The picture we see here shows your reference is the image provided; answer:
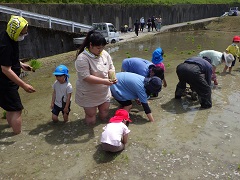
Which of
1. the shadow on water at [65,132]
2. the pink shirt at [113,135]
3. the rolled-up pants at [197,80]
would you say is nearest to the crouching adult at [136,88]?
the shadow on water at [65,132]

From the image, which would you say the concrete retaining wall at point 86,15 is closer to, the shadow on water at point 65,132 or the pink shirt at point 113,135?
the shadow on water at point 65,132

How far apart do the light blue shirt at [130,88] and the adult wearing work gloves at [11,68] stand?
1.96m

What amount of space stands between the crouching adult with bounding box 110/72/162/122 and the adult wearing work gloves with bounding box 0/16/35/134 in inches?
78.0

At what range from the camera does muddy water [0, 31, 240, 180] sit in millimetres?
3801

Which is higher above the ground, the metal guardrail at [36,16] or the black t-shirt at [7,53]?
the metal guardrail at [36,16]

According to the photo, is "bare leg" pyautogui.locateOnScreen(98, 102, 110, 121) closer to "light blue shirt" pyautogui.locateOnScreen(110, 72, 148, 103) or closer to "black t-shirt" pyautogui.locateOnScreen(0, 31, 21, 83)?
"light blue shirt" pyautogui.locateOnScreen(110, 72, 148, 103)

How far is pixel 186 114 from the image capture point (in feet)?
19.5

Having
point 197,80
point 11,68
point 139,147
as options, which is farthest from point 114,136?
point 197,80

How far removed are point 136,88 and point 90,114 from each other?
3.58ft

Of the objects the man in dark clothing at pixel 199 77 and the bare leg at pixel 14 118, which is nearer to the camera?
the bare leg at pixel 14 118

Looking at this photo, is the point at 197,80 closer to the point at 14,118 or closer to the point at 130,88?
the point at 130,88

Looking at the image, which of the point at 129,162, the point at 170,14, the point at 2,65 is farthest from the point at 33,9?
the point at 170,14

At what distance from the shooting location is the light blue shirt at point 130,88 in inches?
203

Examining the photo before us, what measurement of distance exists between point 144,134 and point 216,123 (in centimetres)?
170
